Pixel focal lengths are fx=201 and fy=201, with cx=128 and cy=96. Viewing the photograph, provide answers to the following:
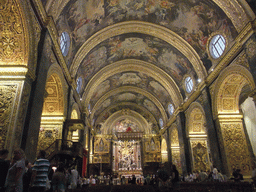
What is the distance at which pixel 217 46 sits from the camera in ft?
42.1

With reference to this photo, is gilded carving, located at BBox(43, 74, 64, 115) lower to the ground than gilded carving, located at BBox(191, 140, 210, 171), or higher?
higher

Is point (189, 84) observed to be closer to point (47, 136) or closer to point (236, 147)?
point (236, 147)

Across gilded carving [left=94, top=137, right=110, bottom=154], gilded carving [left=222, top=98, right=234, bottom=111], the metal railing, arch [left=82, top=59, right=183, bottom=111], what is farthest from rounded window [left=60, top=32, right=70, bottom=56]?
gilded carving [left=94, top=137, right=110, bottom=154]

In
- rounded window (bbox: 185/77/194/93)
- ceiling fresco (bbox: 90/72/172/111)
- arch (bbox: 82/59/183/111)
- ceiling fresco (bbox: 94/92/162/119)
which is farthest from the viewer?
ceiling fresco (bbox: 94/92/162/119)

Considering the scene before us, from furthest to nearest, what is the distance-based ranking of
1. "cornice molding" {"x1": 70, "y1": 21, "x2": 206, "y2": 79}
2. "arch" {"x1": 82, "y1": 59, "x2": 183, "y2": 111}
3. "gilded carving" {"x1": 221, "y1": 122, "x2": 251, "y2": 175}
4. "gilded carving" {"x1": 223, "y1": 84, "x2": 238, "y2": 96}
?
1. "arch" {"x1": 82, "y1": 59, "x2": 183, "y2": 111}
2. "cornice molding" {"x1": 70, "y1": 21, "x2": 206, "y2": 79}
3. "gilded carving" {"x1": 223, "y1": 84, "x2": 238, "y2": 96}
4. "gilded carving" {"x1": 221, "y1": 122, "x2": 251, "y2": 175}

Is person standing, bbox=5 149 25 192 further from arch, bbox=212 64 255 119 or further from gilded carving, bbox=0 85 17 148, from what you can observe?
arch, bbox=212 64 255 119

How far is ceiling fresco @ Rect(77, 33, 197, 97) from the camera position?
53.3 ft

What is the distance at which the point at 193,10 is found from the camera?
41.7ft

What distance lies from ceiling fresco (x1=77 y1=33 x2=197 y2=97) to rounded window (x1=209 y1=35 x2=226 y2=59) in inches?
106

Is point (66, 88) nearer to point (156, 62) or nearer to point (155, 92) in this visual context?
point (156, 62)

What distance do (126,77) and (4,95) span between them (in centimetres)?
1626

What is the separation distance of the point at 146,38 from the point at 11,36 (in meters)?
11.1

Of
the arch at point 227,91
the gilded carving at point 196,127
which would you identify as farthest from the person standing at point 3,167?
the gilded carving at point 196,127

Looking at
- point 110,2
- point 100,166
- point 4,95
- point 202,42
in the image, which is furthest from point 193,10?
point 100,166
